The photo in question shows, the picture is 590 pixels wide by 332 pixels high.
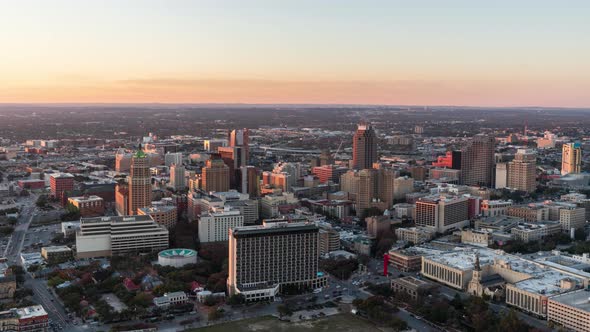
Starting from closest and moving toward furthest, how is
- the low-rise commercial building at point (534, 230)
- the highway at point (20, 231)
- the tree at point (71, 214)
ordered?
the highway at point (20, 231), the low-rise commercial building at point (534, 230), the tree at point (71, 214)

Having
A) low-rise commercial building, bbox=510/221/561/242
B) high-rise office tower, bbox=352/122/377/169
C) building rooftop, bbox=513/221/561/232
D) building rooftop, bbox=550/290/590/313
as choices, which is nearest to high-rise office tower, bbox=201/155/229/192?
high-rise office tower, bbox=352/122/377/169

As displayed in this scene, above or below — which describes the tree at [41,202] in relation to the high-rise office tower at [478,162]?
below

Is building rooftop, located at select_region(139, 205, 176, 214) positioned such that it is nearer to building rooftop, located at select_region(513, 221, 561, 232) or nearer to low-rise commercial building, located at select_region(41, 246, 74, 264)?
low-rise commercial building, located at select_region(41, 246, 74, 264)

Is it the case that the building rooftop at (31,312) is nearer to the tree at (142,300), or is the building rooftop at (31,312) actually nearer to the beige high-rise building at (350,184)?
the tree at (142,300)

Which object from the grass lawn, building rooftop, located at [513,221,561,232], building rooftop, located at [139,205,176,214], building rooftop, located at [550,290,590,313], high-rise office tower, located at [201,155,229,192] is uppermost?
high-rise office tower, located at [201,155,229,192]

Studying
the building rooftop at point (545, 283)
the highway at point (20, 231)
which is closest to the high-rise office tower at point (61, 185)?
the highway at point (20, 231)

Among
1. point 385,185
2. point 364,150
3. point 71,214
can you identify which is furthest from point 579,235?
point 71,214
